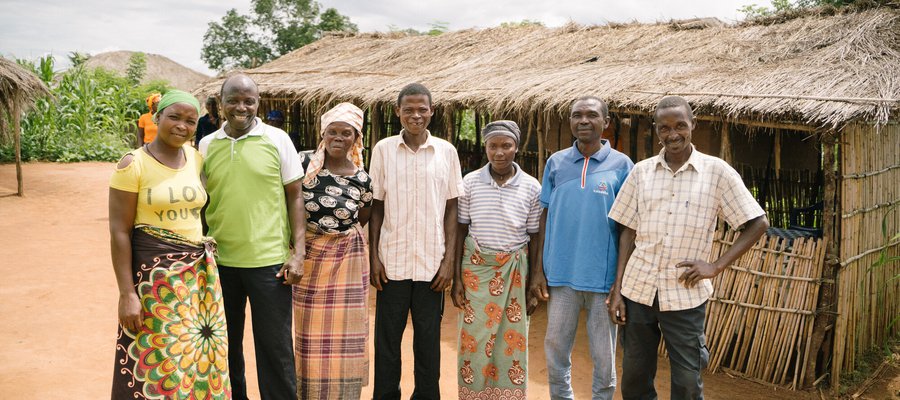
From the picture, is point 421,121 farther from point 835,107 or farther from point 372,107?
point 372,107

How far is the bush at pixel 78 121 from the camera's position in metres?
15.5

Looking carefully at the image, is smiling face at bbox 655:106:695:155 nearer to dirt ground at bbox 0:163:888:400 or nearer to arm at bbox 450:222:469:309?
arm at bbox 450:222:469:309

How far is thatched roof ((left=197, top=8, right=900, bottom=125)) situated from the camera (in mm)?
4738

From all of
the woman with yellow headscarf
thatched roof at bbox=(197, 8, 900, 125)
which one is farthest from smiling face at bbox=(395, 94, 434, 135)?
thatched roof at bbox=(197, 8, 900, 125)

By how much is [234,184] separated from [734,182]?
2133mm

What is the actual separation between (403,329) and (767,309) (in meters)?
2.71

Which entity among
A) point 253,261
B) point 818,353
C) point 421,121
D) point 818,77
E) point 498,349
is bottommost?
point 818,353

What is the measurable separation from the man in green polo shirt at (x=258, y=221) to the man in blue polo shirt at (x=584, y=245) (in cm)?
120

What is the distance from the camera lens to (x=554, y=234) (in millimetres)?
3279

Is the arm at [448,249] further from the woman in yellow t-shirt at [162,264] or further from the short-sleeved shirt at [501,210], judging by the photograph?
the woman in yellow t-shirt at [162,264]

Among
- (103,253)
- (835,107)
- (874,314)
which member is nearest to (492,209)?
(835,107)

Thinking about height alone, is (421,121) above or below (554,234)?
above

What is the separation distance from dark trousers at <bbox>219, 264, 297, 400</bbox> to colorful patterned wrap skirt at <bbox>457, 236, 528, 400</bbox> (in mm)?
857

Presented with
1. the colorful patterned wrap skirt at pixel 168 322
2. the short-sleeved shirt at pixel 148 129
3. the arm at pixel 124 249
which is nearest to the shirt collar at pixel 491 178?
the colorful patterned wrap skirt at pixel 168 322
